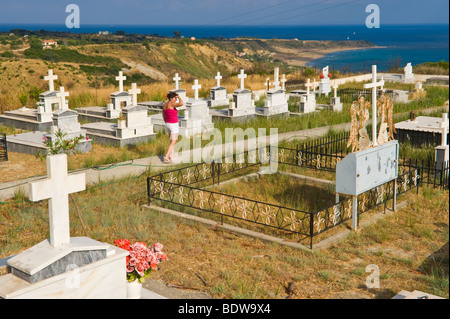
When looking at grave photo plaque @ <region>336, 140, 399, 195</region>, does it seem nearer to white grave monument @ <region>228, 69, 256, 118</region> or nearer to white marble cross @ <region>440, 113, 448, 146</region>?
white marble cross @ <region>440, 113, 448, 146</region>

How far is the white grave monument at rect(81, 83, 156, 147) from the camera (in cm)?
1496

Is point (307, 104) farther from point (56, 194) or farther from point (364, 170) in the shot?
point (56, 194)

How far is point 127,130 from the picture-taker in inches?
592

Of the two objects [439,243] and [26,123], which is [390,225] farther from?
[26,123]

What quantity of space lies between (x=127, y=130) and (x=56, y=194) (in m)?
10.2

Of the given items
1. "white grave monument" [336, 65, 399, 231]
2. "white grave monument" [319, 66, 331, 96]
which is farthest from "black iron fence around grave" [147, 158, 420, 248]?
"white grave monument" [319, 66, 331, 96]

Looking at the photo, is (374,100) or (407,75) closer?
(374,100)

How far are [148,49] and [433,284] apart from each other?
76.7 meters

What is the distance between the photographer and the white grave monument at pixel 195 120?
16.6 metres

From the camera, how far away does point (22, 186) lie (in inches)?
418

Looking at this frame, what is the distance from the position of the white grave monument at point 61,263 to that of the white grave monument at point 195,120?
1139 centimetres

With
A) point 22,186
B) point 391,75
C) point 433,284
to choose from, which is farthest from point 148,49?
point 433,284

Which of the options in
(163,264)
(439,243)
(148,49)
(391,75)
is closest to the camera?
(163,264)

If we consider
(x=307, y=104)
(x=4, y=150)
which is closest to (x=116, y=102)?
(x=4, y=150)
